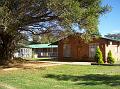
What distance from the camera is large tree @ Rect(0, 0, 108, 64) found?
26.4 metres

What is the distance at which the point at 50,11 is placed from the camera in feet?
95.6

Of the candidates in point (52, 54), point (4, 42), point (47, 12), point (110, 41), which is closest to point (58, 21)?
point (47, 12)

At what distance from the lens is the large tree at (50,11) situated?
26.4m

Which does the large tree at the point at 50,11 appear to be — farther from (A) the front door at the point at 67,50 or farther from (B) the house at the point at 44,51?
(B) the house at the point at 44,51

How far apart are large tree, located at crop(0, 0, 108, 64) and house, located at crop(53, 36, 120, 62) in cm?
1479

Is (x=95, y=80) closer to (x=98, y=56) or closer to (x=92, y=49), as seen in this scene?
(x=98, y=56)

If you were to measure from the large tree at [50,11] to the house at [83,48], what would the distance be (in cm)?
1479

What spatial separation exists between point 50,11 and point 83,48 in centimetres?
1912

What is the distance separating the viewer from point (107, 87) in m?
17.8

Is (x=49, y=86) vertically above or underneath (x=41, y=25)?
underneath

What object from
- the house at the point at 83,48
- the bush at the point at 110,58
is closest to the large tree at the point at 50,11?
the bush at the point at 110,58

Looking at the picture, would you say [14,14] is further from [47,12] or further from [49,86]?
[49,86]

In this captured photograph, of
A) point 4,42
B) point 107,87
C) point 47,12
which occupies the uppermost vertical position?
point 47,12

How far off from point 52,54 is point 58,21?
37.3 metres
